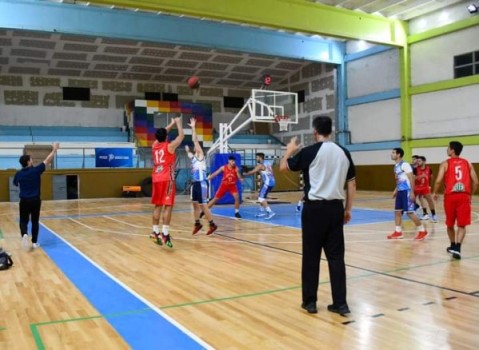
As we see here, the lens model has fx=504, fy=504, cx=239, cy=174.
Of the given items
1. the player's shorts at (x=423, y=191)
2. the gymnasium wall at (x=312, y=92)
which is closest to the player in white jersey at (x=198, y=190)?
the player's shorts at (x=423, y=191)

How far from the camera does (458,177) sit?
6875mm

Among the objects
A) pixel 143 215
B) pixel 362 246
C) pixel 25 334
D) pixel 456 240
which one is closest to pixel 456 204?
pixel 456 240

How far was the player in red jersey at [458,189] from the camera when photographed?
6840 mm

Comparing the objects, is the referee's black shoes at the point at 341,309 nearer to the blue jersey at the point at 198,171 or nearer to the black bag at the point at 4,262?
the black bag at the point at 4,262

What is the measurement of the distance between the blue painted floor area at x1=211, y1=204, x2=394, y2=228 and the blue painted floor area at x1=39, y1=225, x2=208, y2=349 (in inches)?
225

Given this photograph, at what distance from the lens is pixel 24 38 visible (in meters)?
23.5

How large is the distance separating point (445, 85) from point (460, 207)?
1626cm

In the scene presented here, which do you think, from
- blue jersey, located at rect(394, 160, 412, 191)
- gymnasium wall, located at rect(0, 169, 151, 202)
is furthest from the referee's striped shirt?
gymnasium wall, located at rect(0, 169, 151, 202)

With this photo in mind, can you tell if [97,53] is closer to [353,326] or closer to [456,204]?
[456,204]

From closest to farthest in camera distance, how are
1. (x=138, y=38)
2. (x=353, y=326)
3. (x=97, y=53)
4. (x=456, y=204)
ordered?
(x=353, y=326), (x=456, y=204), (x=138, y=38), (x=97, y=53)

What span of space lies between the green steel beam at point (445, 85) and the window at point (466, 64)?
0.22 meters

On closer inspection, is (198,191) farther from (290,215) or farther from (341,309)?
(341,309)

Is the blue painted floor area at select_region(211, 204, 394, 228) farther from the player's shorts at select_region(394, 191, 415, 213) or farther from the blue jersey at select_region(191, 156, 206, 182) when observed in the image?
the player's shorts at select_region(394, 191, 415, 213)

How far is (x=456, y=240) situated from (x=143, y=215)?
9210mm
